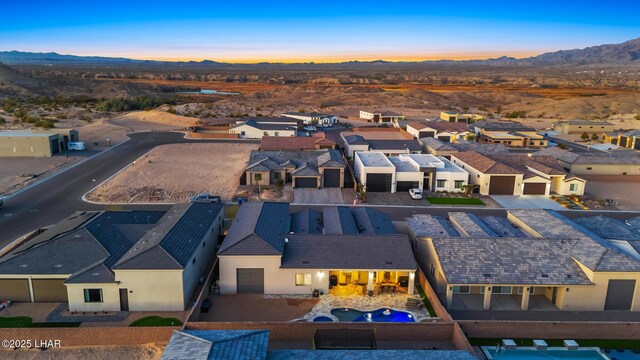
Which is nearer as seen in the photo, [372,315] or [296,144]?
[372,315]

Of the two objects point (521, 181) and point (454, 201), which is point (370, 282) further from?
point (521, 181)

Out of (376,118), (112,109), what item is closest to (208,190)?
(376,118)

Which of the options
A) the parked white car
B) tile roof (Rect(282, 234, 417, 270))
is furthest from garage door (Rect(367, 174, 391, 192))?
tile roof (Rect(282, 234, 417, 270))

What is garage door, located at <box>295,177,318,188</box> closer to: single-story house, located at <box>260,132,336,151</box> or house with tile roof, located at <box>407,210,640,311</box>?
single-story house, located at <box>260,132,336,151</box>

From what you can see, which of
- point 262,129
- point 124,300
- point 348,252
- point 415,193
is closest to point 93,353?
point 124,300

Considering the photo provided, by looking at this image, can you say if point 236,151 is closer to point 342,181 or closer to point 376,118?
point 342,181
